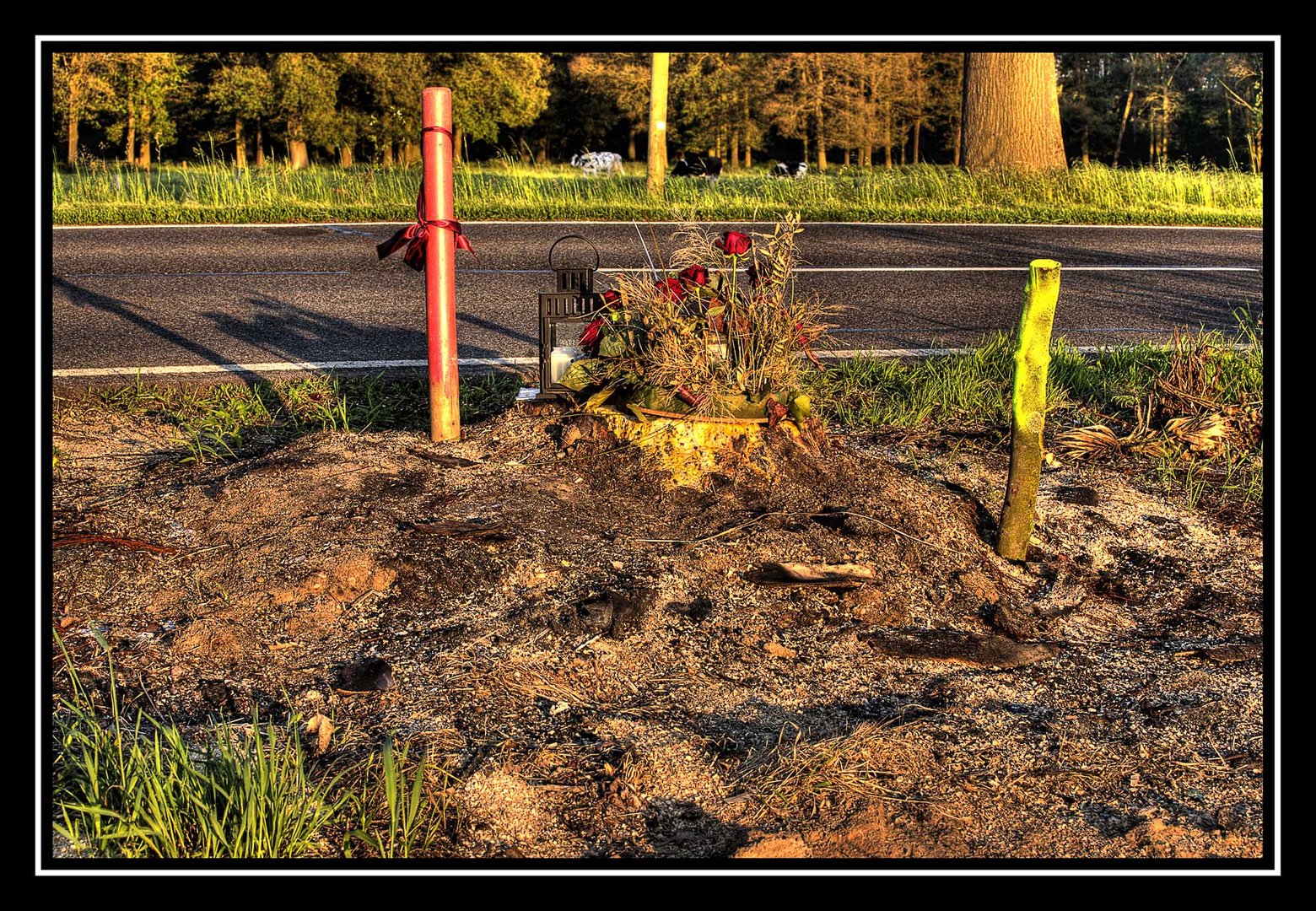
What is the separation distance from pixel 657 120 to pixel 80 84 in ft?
48.6

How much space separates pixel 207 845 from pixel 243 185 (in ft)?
41.2

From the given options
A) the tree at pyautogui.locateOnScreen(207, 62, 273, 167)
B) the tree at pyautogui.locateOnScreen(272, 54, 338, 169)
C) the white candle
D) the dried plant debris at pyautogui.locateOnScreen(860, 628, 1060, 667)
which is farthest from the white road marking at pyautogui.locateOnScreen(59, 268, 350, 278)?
the tree at pyautogui.locateOnScreen(207, 62, 273, 167)

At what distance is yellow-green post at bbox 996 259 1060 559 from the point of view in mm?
3721

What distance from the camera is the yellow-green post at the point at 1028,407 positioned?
372 centimetres

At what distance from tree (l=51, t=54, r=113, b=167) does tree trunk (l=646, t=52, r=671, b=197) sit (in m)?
14.0

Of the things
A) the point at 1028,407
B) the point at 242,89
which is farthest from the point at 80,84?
the point at 1028,407

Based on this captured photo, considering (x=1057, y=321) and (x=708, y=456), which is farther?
(x=1057, y=321)

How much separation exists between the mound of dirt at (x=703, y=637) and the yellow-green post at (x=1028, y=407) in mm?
126

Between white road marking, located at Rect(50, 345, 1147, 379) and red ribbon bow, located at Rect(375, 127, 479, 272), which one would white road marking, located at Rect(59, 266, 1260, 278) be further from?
red ribbon bow, located at Rect(375, 127, 479, 272)

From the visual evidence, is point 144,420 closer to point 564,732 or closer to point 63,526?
point 63,526

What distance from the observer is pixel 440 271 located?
14.6 feet

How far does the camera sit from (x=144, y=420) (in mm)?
5309

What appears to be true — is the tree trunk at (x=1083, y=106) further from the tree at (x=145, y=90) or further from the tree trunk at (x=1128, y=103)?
the tree at (x=145, y=90)

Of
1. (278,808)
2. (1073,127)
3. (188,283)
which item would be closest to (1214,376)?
(278,808)
